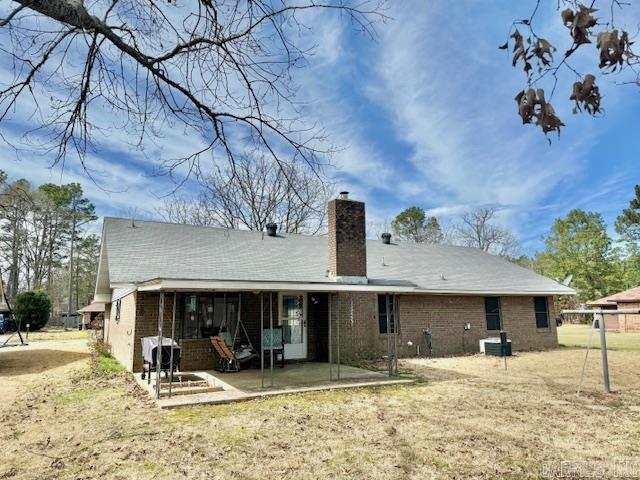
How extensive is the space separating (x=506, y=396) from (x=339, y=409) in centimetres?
346

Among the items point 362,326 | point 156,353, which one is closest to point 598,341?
point 362,326

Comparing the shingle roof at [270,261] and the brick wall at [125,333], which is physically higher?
the shingle roof at [270,261]

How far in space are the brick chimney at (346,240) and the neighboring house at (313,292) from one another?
0.11ft

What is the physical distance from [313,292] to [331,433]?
6.72 meters

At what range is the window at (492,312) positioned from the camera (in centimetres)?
1686

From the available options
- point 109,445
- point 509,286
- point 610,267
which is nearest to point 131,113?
point 109,445

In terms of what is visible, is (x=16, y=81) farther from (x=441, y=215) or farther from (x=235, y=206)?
(x=441, y=215)

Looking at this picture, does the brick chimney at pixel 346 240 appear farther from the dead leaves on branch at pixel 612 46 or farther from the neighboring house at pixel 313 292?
the dead leaves on branch at pixel 612 46

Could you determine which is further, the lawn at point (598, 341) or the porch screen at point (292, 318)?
the lawn at point (598, 341)

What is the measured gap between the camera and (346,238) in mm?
13875

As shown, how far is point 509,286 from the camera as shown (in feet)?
57.0

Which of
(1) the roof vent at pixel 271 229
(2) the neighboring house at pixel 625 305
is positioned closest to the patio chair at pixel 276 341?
(1) the roof vent at pixel 271 229

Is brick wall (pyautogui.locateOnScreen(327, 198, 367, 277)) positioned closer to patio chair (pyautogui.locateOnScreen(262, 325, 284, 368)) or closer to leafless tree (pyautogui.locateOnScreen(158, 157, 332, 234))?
patio chair (pyautogui.locateOnScreen(262, 325, 284, 368))

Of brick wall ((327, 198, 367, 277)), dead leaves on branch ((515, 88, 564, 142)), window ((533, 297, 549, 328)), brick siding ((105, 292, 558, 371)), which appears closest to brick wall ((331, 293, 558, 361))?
brick siding ((105, 292, 558, 371))
